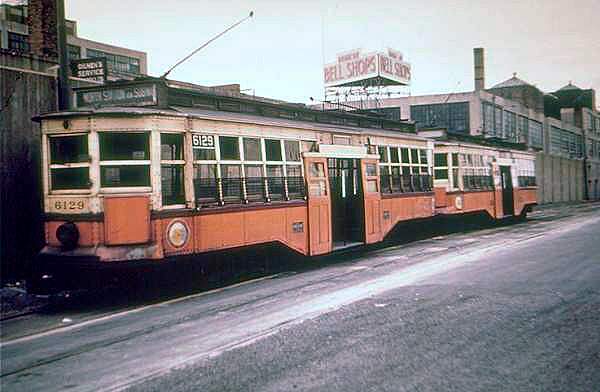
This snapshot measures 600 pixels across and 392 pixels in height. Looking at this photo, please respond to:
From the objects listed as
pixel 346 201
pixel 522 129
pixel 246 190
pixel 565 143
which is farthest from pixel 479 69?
pixel 246 190

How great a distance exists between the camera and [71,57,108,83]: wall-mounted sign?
40.3ft

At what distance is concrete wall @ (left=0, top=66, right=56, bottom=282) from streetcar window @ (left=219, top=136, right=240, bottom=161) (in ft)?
13.9

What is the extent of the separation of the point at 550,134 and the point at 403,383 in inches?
2328

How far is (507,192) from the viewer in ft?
78.5

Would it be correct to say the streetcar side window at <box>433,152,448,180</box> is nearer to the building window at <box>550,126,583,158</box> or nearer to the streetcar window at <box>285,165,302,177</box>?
the streetcar window at <box>285,165,302,177</box>

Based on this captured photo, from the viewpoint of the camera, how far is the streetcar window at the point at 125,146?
8.93 meters

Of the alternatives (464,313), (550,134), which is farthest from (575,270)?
(550,134)

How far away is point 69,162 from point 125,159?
95cm

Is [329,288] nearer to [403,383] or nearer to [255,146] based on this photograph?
[255,146]

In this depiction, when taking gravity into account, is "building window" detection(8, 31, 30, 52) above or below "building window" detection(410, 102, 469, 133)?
above

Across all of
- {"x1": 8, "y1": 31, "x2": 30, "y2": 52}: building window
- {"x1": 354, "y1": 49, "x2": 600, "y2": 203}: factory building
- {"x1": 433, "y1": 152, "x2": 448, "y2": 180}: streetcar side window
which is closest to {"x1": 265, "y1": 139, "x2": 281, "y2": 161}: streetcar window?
{"x1": 433, "y1": 152, "x2": 448, "y2": 180}: streetcar side window

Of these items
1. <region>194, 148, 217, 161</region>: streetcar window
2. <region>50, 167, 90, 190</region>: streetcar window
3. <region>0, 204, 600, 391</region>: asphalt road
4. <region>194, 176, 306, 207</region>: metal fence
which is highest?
<region>194, 148, 217, 161</region>: streetcar window

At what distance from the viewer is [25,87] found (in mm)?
11312

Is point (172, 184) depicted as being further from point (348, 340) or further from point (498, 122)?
point (498, 122)
